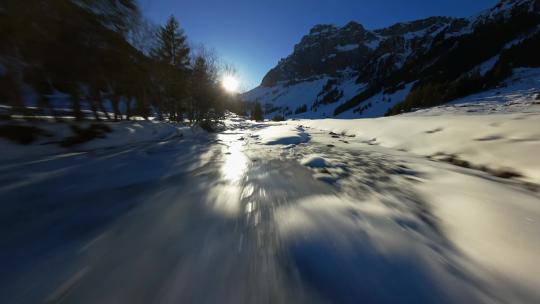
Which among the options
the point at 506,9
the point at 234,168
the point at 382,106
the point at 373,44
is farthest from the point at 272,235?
the point at 373,44

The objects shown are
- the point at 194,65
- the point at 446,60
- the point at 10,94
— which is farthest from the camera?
the point at 446,60

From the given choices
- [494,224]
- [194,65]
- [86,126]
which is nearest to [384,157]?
[494,224]

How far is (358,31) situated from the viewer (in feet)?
526

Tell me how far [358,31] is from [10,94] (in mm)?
196357

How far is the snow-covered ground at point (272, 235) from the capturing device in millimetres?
985

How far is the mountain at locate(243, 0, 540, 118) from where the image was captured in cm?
2353

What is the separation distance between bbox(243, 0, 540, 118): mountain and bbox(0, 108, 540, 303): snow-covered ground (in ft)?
79.3

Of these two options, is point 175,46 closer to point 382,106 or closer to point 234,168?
point 234,168

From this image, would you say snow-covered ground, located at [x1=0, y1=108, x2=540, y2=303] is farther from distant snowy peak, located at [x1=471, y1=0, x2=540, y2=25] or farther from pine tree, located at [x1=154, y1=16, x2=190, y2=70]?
distant snowy peak, located at [x1=471, y1=0, x2=540, y2=25]

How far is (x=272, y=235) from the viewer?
1.46m

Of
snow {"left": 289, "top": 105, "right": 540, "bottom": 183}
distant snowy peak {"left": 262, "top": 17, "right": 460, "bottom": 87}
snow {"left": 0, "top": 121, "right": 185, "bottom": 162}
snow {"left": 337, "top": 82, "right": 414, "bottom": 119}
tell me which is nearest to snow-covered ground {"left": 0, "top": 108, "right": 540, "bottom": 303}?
snow {"left": 289, "top": 105, "right": 540, "bottom": 183}

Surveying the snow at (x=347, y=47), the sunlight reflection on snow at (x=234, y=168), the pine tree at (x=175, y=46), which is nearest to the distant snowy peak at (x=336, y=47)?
the snow at (x=347, y=47)

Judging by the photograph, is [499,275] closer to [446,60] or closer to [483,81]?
[483,81]

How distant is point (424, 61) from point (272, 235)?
7360 centimetres
